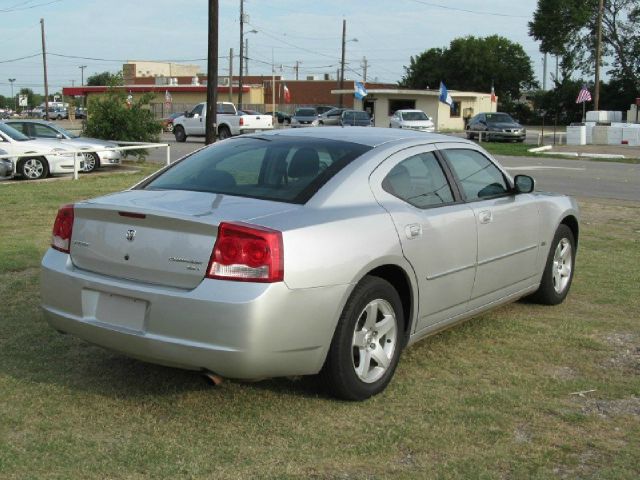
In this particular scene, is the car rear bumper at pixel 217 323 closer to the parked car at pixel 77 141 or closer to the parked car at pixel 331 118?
the parked car at pixel 77 141

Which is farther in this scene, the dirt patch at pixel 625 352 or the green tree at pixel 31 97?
the green tree at pixel 31 97

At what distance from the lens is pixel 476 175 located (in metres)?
5.85

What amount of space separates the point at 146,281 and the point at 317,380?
1.09 meters

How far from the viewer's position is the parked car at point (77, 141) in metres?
19.0

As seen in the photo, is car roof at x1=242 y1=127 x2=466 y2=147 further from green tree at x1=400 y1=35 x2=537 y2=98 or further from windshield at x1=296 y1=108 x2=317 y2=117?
green tree at x1=400 y1=35 x2=537 y2=98

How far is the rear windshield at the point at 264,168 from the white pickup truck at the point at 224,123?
29.3m

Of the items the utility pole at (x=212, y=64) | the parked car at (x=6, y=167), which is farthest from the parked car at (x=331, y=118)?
the parked car at (x=6, y=167)

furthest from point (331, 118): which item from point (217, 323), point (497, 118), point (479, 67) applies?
point (479, 67)

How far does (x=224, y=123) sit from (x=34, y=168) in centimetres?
1853

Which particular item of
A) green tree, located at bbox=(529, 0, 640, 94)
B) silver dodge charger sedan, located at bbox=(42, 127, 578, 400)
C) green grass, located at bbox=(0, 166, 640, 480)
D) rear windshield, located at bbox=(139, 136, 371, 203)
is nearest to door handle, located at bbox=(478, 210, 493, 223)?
silver dodge charger sedan, located at bbox=(42, 127, 578, 400)

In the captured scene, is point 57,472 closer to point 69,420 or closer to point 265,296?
point 69,420

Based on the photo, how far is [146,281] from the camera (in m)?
4.20

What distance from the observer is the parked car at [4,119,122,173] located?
19.0 metres

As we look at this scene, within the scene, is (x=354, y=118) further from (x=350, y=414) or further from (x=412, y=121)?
(x=350, y=414)
